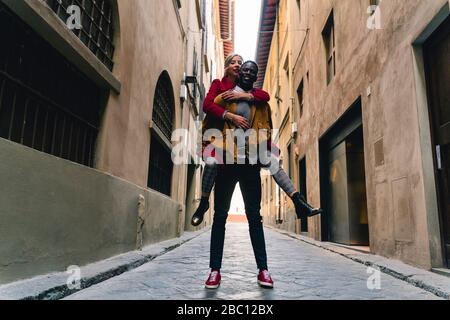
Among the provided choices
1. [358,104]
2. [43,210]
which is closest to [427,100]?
[358,104]

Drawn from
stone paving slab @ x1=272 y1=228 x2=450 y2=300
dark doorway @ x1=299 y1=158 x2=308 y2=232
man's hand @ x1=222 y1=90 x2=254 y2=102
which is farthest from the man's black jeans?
dark doorway @ x1=299 y1=158 x2=308 y2=232

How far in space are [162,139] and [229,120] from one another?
5221 millimetres

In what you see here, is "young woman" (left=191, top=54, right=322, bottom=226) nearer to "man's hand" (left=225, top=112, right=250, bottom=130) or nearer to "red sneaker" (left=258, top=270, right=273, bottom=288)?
"man's hand" (left=225, top=112, right=250, bottom=130)

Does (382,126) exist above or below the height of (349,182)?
above

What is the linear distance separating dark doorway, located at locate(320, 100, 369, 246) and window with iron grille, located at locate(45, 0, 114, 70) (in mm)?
4436

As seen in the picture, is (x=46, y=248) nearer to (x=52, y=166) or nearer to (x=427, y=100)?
(x=52, y=166)

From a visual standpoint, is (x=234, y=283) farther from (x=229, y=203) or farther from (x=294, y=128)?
(x=294, y=128)

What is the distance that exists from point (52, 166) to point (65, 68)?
119 cm

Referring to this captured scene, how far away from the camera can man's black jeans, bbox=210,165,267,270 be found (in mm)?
3006

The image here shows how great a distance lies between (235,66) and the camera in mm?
3238

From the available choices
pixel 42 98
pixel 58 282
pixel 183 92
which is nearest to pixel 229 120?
pixel 42 98

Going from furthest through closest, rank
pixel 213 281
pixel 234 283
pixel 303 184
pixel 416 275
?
pixel 303 184, pixel 416 275, pixel 234 283, pixel 213 281

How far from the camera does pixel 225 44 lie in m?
31.6
